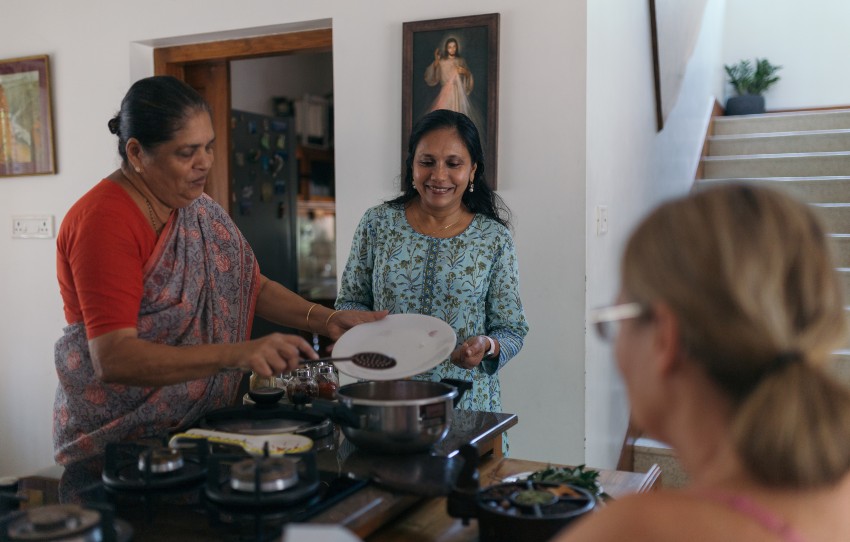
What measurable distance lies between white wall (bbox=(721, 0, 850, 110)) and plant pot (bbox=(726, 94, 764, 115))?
261 millimetres

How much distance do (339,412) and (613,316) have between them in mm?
678

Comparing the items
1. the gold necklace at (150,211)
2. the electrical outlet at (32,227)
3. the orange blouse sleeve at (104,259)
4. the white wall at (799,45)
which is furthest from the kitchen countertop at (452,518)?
the white wall at (799,45)

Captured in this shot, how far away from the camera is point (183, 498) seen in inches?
46.0

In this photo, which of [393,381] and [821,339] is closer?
[821,339]

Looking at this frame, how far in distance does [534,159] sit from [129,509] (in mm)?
1806

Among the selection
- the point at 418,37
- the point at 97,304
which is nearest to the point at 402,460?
the point at 97,304

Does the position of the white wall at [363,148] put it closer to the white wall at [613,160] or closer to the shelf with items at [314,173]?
the white wall at [613,160]

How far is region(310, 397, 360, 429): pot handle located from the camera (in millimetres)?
1338

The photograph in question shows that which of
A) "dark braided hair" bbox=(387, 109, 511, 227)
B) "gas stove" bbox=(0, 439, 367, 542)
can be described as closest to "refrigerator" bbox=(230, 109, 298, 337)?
"dark braided hair" bbox=(387, 109, 511, 227)

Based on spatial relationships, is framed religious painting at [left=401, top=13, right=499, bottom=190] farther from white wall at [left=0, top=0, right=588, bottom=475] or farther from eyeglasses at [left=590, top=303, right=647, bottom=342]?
eyeglasses at [left=590, top=303, right=647, bottom=342]

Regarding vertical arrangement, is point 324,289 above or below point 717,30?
below

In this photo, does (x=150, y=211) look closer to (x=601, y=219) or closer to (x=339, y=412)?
(x=339, y=412)

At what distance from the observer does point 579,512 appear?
3.48ft

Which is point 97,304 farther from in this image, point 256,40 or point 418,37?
point 256,40
